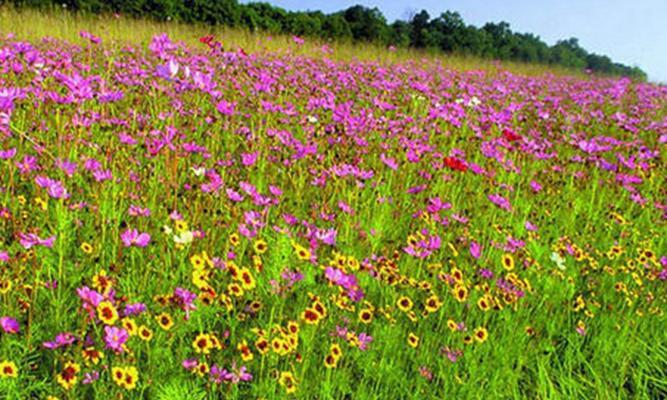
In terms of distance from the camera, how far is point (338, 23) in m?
21.7

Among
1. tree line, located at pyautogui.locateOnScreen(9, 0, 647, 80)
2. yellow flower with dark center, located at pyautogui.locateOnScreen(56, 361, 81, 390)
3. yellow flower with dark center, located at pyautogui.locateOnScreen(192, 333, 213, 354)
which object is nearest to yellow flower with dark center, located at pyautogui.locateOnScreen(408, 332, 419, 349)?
yellow flower with dark center, located at pyautogui.locateOnScreen(192, 333, 213, 354)

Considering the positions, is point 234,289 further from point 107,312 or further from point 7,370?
point 7,370

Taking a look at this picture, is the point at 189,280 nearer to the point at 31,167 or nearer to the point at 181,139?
the point at 31,167

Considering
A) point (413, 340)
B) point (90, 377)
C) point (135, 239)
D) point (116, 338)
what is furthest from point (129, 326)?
point (413, 340)

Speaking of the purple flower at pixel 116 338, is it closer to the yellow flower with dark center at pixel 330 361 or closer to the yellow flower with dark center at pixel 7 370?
the yellow flower with dark center at pixel 7 370

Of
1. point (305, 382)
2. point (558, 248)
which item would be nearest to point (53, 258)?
point (305, 382)

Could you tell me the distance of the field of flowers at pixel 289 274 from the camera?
5.31 feet

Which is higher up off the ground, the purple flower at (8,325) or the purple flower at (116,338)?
the purple flower at (116,338)

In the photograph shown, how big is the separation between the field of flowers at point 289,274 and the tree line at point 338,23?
8.19m

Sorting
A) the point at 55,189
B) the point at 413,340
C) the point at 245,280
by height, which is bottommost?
the point at 413,340

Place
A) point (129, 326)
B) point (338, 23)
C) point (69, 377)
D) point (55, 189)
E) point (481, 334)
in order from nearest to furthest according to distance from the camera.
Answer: point (69, 377)
point (129, 326)
point (55, 189)
point (481, 334)
point (338, 23)

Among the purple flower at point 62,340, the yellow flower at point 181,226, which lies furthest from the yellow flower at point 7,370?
the yellow flower at point 181,226

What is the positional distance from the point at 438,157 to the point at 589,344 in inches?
65.9

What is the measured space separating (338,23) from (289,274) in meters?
21.2
